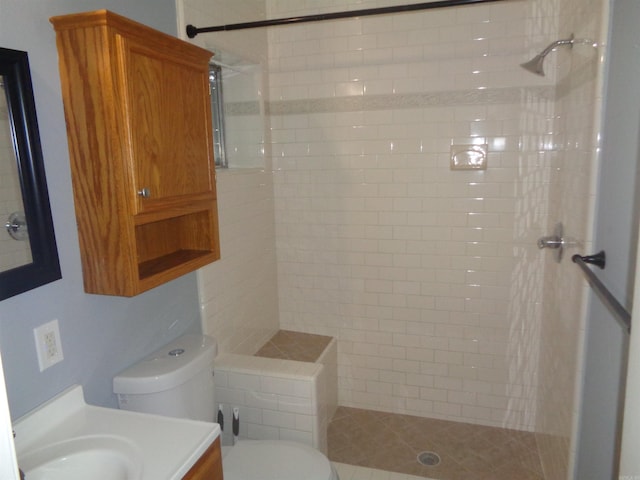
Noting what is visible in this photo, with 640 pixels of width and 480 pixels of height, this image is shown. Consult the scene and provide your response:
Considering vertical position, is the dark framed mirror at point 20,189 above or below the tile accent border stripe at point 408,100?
below

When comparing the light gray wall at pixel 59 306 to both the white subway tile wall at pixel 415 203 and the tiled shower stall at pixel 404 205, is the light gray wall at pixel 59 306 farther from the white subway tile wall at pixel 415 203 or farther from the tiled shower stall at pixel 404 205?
the white subway tile wall at pixel 415 203

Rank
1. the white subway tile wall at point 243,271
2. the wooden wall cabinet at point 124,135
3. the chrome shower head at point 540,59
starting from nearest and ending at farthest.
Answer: the wooden wall cabinet at point 124,135 < the chrome shower head at point 540,59 < the white subway tile wall at point 243,271

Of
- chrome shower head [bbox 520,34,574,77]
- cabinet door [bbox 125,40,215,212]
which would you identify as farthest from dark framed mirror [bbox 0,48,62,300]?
chrome shower head [bbox 520,34,574,77]

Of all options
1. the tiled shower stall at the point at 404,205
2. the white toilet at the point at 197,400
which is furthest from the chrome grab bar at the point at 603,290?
the white toilet at the point at 197,400

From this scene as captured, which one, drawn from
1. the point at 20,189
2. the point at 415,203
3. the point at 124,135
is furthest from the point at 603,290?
the point at 20,189

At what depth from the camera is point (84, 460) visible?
50.1 inches

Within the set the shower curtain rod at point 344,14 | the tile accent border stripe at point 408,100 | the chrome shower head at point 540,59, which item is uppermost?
the shower curtain rod at point 344,14

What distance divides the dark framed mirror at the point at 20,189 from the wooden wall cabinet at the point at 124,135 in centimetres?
12

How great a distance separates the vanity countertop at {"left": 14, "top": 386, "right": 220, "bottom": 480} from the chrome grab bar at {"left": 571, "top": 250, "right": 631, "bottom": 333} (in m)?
1.19

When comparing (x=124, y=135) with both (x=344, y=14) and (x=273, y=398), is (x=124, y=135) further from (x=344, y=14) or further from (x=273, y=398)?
(x=273, y=398)

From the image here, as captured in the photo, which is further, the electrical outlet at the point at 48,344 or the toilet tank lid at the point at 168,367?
the toilet tank lid at the point at 168,367

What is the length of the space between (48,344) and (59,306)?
0.38 feet

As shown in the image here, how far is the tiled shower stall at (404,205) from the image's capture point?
2.51 m

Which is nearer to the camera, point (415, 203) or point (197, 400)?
point (197, 400)
